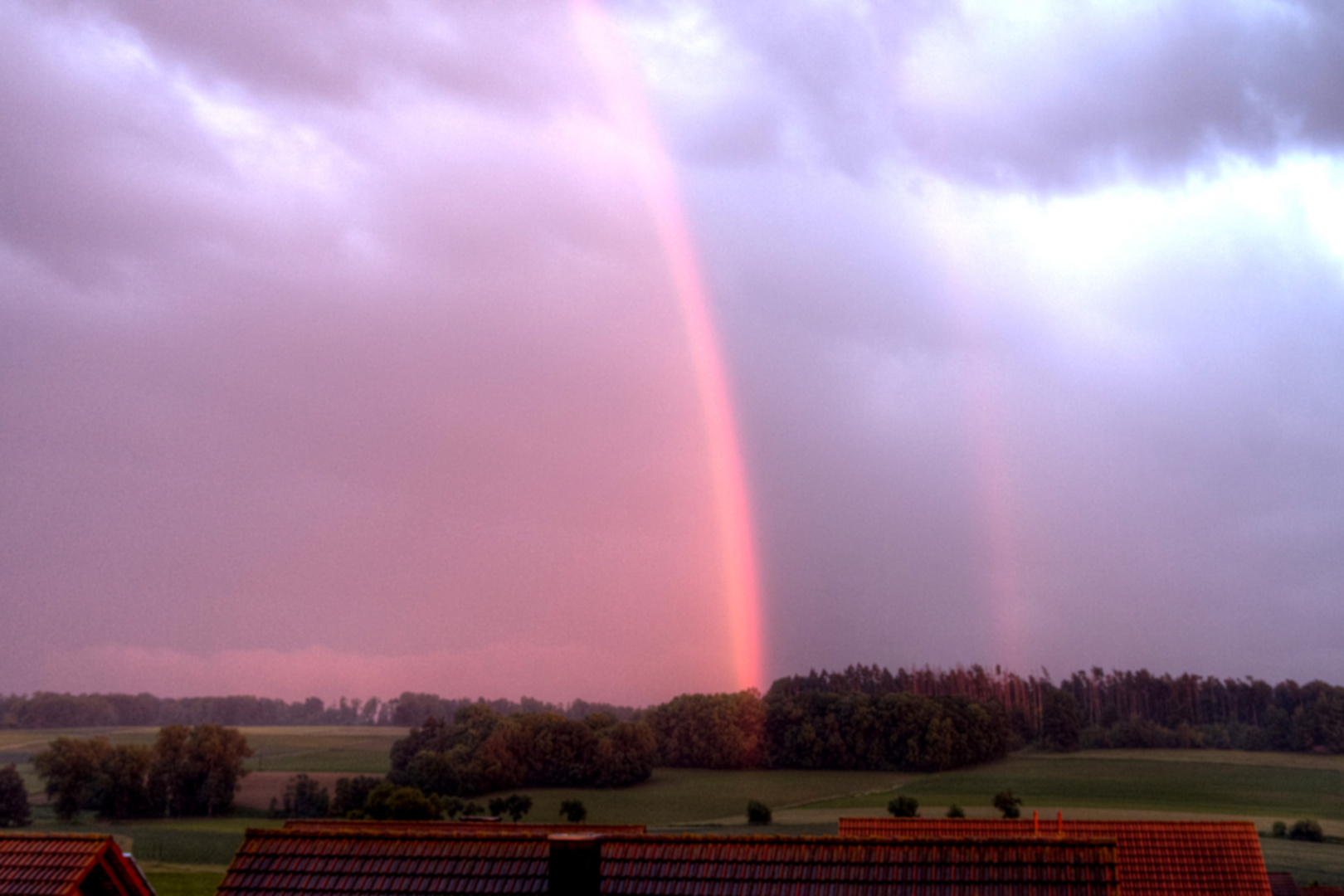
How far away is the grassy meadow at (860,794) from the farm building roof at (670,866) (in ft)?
222

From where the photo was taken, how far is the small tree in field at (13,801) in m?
107

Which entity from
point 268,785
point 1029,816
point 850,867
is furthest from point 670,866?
point 268,785

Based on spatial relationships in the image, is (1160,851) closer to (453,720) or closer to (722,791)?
(722,791)

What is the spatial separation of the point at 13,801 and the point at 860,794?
88.4 m

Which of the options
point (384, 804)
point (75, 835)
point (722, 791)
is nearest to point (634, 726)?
point (722, 791)

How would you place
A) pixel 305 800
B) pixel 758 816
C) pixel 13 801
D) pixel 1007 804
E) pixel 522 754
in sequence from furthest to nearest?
1. pixel 522 754
2. pixel 305 800
3. pixel 13 801
4. pixel 758 816
5. pixel 1007 804

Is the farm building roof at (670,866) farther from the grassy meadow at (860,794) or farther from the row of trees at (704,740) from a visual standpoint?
the row of trees at (704,740)

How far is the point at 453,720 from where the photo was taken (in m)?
137

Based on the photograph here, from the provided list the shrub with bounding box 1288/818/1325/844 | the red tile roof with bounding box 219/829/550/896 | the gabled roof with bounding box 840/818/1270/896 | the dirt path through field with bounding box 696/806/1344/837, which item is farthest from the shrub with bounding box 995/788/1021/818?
the red tile roof with bounding box 219/829/550/896

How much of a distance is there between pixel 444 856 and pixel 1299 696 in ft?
538

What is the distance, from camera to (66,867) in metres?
17.0

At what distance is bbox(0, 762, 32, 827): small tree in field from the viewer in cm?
10712

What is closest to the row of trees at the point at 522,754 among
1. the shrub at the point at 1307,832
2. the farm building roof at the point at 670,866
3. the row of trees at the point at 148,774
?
the row of trees at the point at 148,774

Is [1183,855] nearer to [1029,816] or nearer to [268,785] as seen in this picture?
[1029,816]
